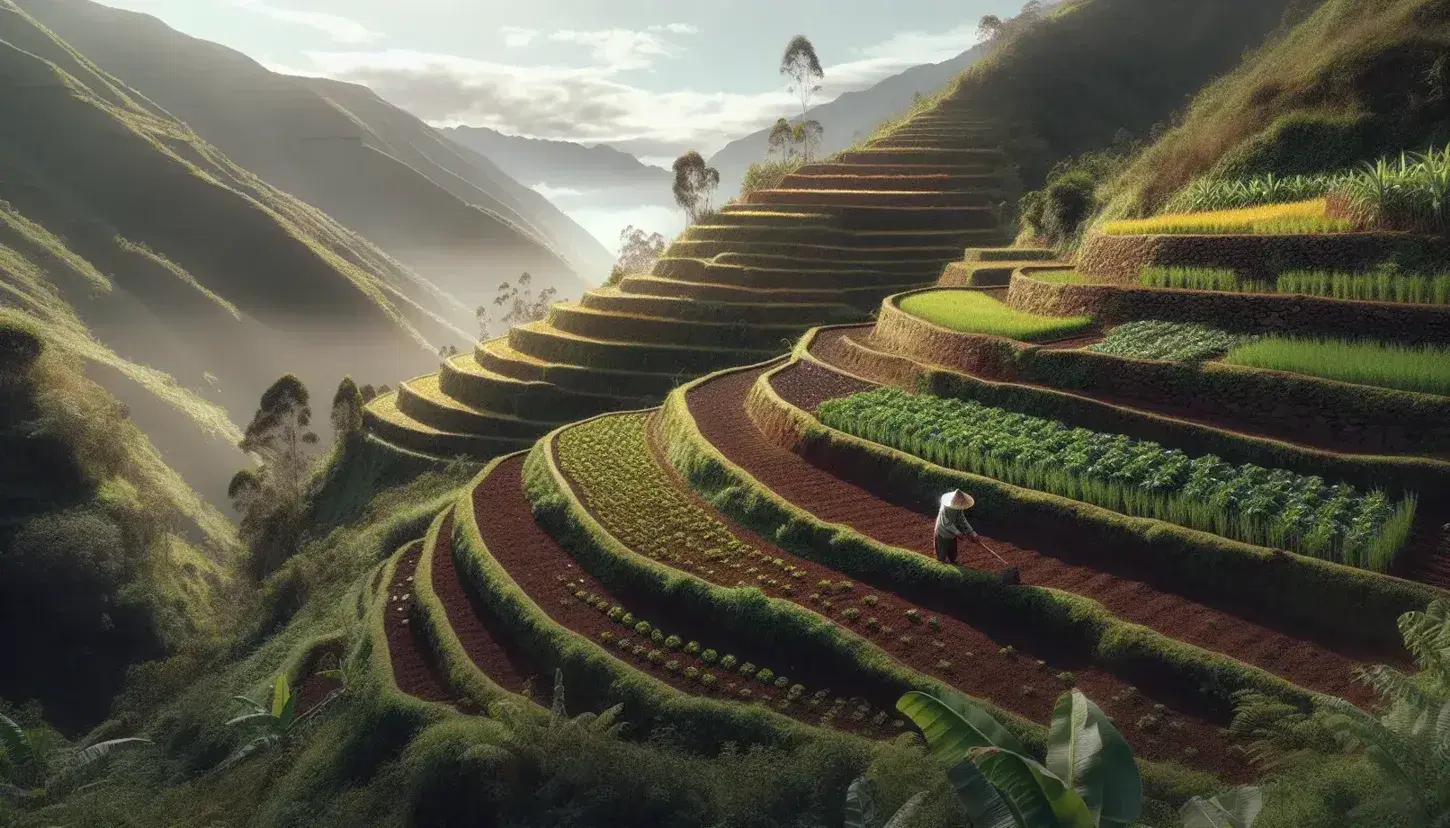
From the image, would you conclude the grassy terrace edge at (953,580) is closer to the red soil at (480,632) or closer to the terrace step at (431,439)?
the red soil at (480,632)

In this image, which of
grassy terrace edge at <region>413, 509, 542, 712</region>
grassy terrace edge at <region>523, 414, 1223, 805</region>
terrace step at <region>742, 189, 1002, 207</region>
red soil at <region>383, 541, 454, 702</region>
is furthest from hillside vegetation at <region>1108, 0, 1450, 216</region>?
red soil at <region>383, 541, 454, 702</region>

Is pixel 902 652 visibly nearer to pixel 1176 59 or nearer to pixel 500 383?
pixel 500 383

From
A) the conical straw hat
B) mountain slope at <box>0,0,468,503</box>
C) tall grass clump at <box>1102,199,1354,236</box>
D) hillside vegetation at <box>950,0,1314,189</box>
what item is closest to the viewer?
the conical straw hat

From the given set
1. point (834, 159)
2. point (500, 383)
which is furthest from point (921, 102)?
point (500, 383)

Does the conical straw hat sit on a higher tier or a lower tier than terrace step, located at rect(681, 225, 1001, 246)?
lower

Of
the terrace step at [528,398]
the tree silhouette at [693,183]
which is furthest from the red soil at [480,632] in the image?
the tree silhouette at [693,183]

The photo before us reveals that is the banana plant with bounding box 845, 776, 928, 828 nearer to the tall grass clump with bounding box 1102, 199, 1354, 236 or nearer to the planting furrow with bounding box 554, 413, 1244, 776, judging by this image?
the planting furrow with bounding box 554, 413, 1244, 776

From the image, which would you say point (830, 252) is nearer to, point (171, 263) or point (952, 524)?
point (952, 524)
